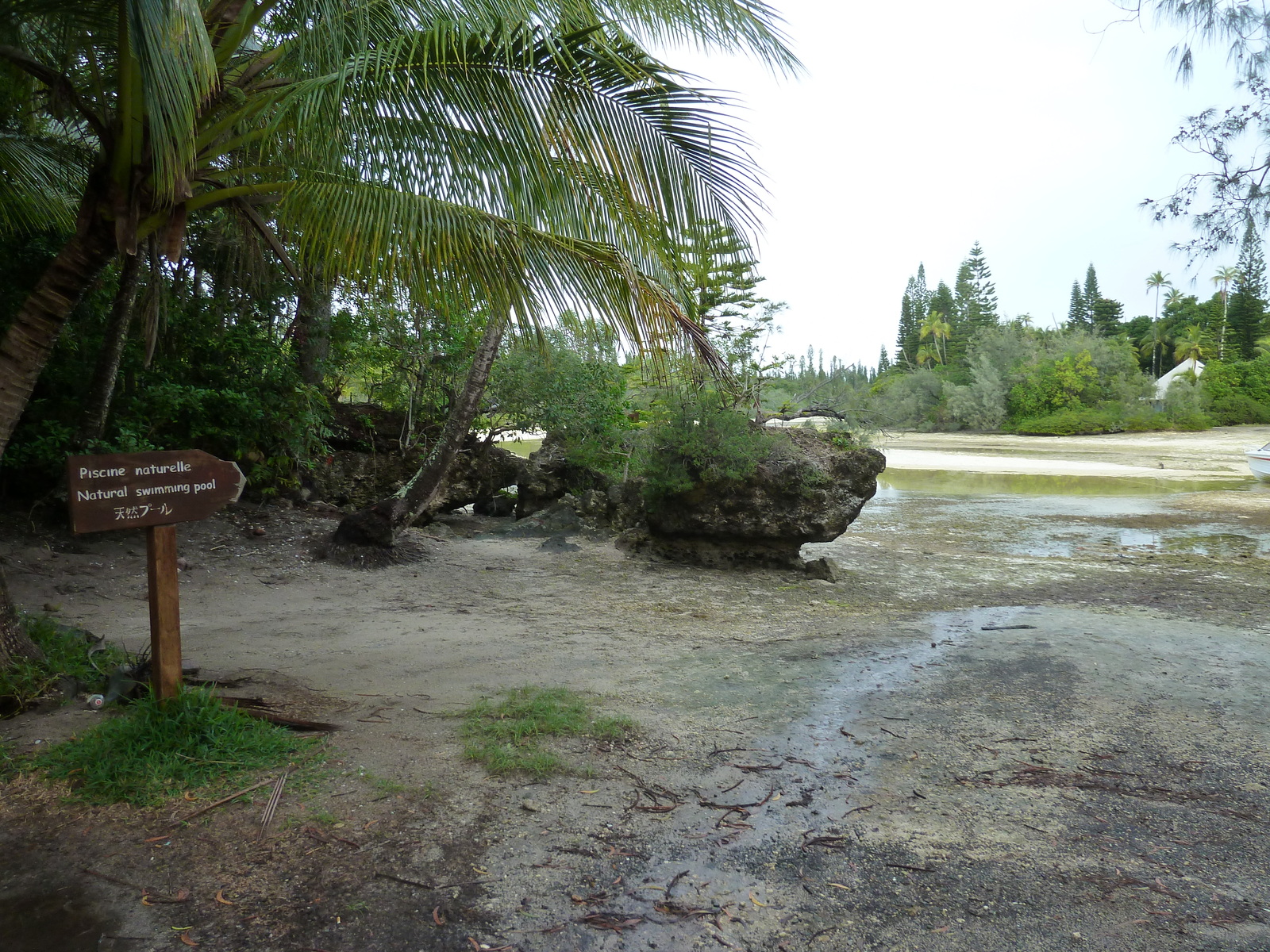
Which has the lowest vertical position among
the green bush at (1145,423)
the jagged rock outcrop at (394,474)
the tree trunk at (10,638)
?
the tree trunk at (10,638)

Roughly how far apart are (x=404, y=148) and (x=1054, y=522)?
14813 mm

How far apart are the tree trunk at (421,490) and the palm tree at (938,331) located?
235 ft

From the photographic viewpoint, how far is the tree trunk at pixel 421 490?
9.69m

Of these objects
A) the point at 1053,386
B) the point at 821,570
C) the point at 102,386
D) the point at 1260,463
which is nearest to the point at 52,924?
the point at 102,386

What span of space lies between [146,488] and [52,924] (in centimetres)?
174

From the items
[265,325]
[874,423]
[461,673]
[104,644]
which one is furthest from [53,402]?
[874,423]

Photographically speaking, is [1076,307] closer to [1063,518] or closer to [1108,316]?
[1108,316]

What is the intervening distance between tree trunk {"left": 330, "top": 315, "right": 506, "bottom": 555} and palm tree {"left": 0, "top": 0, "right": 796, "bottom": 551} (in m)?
4.56

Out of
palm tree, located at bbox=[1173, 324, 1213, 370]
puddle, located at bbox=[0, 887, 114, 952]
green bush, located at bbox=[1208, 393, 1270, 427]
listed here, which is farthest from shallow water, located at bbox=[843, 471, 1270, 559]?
palm tree, located at bbox=[1173, 324, 1213, 370]

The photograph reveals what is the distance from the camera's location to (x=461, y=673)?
5.51 m

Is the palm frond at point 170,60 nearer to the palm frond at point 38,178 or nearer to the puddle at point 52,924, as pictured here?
the puddle at point 52,924

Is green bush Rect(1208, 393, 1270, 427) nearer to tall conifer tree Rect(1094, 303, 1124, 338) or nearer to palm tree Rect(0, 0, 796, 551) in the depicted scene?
tall conifer tree Rect(1094, 303, 1124, 338)

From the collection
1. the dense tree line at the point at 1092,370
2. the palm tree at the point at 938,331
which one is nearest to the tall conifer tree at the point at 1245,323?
the dense tree line at the point at 1092,370

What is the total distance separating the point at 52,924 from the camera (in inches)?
103
